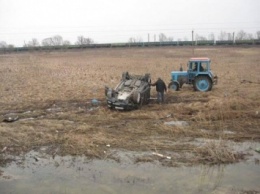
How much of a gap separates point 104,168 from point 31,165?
2.32 m

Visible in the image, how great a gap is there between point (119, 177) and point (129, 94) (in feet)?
25.1

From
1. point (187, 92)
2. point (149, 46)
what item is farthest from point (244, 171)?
point (149, 46)

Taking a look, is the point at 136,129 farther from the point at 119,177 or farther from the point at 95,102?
the point at 95,102

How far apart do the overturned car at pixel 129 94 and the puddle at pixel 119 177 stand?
5.90 meters

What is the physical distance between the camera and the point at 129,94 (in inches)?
670

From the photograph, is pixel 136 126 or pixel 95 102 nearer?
pixel 136 126

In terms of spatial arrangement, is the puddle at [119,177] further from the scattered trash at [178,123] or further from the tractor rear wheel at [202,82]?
the tractor rear wheel at [202,82]

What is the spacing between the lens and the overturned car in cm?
1673

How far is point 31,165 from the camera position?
1077 centimetres

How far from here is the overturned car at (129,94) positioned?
16734 millimetres

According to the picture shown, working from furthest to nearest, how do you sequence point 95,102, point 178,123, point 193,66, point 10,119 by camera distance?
1. point 193,66
2. point 95,102
3. point 10,119
4. point 178,123

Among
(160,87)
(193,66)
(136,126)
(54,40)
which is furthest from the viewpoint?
(54,40)

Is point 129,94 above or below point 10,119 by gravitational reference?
above

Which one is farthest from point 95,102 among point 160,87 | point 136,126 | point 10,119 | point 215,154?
point 215,154
